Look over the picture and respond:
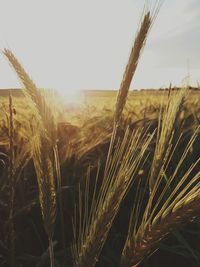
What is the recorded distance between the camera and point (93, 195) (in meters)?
0.81

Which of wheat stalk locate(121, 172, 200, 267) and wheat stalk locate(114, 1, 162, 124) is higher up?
wheat stalk locate(114, 1, 162, 124)

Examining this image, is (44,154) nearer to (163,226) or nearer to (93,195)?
(93,195)

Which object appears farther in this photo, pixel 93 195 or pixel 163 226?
pixel 93 195

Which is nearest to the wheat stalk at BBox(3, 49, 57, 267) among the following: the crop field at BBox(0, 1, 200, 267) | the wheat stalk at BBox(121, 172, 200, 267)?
the crop field at BBox(0, 1, 200, 267)

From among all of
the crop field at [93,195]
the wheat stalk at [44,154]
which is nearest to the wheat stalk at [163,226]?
the crop field at [93,195]

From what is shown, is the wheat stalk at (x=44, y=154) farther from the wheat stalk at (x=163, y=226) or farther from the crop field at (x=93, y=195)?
the wheat stalk at (x=163, y=226)

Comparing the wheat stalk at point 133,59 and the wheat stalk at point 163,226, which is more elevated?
the wheat stalk at point 133,59

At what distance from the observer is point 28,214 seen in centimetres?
155

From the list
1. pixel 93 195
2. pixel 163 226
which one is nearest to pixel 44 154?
pixel 93 195

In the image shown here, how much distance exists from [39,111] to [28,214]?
83 centimetres

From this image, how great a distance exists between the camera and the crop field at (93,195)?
0.67 m

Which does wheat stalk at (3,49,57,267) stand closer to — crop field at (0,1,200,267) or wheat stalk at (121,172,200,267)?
crop field at (0,1,200,267)

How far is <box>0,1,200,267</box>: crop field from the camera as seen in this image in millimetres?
674

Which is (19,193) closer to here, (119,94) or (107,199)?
(119,94)
